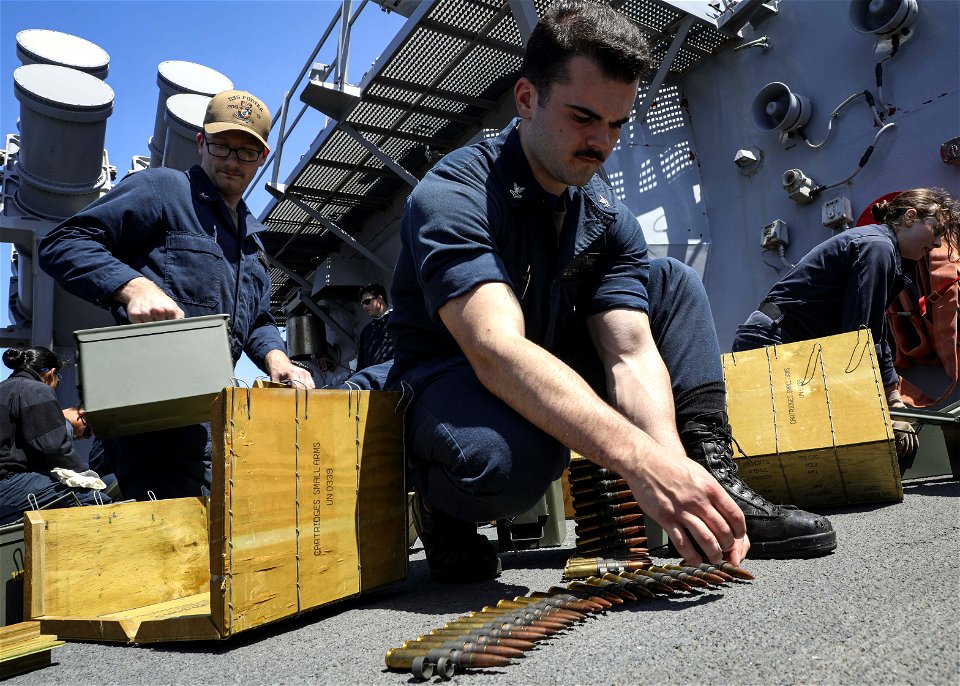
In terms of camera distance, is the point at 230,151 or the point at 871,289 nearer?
the point at 230,151

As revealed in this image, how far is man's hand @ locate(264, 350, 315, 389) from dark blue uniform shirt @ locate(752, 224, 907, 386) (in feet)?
8.42

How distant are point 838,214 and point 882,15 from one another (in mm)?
1425

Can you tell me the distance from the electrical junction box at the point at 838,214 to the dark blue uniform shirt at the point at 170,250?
175 inches

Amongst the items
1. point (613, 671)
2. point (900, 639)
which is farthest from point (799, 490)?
point (613, 671)

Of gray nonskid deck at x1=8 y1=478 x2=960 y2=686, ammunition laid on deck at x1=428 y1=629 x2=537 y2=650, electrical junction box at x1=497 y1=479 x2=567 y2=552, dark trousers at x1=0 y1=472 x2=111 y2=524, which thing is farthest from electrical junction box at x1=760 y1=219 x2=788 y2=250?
ammunition laid on deck at x1=428 y1=629 x2=537 y2=650

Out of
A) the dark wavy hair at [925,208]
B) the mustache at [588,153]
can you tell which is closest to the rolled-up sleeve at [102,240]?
the mustache at [588,153]

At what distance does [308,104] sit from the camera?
813 centimetres

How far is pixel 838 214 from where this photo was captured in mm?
5297

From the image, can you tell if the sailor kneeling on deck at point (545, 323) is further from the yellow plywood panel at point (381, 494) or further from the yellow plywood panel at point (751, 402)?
the yellow plywood panel at point (751, 402)

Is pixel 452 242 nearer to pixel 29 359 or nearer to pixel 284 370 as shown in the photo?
pixel 284 370

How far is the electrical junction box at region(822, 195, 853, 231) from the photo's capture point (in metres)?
5.29

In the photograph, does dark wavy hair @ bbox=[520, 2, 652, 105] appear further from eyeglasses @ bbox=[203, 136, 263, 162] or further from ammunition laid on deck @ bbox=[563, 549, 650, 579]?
eyeglasses @ bbox=[203, 136, 263, 162]

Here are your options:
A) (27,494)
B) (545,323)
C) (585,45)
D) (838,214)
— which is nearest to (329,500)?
(545,323)

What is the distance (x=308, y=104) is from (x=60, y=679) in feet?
25.5
